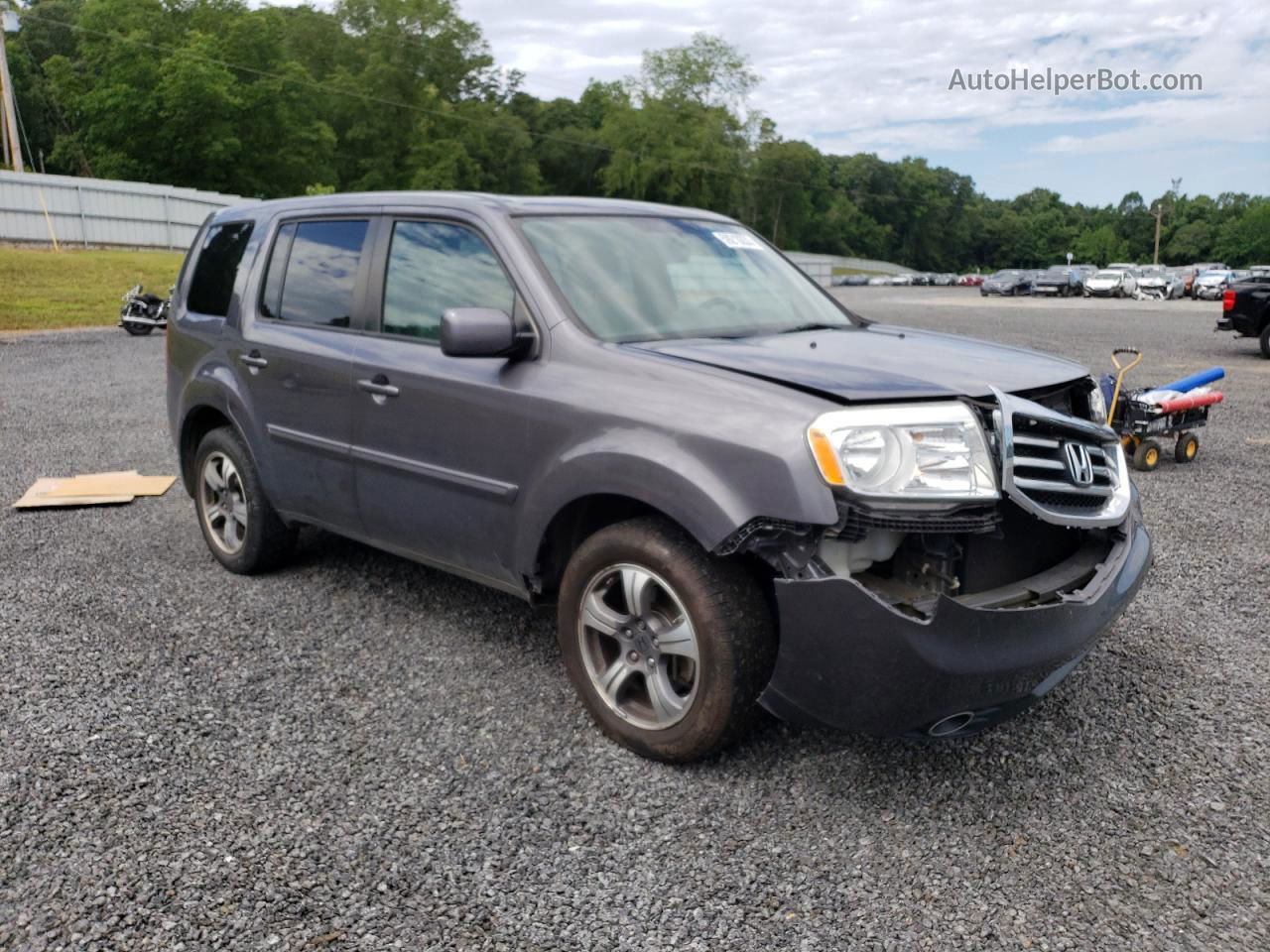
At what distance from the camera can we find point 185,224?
38719 millimetres

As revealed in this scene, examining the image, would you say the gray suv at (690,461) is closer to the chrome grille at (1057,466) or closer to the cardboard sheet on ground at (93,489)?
the chrome grille at (1057,466)

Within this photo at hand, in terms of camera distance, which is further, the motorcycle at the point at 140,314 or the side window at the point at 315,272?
the motorcycle at the point at 140,314

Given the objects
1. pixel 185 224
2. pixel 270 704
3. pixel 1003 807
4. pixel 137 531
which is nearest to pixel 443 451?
pixel 270 704

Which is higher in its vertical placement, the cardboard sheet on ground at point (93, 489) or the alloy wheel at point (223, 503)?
the alloy wheel at point (223, 503)

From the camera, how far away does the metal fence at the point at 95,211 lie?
32688 mm

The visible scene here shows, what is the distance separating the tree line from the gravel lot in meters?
42.0

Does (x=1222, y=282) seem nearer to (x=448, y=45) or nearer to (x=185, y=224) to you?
(x=185, y=224)

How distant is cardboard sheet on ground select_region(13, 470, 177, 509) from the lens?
7.17 meters

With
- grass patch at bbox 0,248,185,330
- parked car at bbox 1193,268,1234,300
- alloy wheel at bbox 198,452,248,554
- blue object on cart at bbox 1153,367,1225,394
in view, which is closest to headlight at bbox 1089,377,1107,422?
alloy wheel at bbox 198,452,248,554

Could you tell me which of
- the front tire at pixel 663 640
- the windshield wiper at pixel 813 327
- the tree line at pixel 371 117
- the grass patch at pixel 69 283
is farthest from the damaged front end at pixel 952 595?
the tree line at pixel 371 117

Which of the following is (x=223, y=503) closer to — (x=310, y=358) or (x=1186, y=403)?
(x=310, y=358)

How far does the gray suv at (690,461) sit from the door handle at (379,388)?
0.05 ft

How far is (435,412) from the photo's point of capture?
422cm

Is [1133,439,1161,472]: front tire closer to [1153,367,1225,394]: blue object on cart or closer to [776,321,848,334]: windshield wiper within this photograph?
[1153,367,1225,394]: blue object on cart
